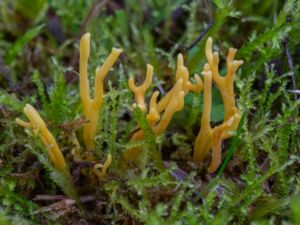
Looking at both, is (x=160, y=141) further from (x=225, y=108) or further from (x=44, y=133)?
(x=44, y=133)

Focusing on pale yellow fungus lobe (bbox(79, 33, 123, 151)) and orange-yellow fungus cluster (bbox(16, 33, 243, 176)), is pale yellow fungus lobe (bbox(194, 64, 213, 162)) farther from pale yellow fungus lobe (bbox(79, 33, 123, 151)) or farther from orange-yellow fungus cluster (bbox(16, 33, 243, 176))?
pale yellow fungus lobe (bbox(79, 33, 123, 151))

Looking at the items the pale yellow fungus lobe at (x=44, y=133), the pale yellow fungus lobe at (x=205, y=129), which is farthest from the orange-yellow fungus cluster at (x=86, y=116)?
the pale yellow fungus lobe at (x=205, y=129)

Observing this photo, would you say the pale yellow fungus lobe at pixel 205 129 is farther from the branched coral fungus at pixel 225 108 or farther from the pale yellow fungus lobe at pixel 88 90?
the pale yellow fungus lobe at pixel 88 90

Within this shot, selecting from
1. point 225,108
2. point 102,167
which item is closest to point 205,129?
point 225,108

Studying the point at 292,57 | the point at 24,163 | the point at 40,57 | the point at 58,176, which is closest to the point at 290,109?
the point at 292,57

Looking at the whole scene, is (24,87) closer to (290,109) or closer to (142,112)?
(142,112)

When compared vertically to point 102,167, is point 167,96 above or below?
above

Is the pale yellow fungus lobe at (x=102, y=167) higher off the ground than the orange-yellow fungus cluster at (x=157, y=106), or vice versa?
the orange-yellow fungus cluster at (x=157, y=106)
